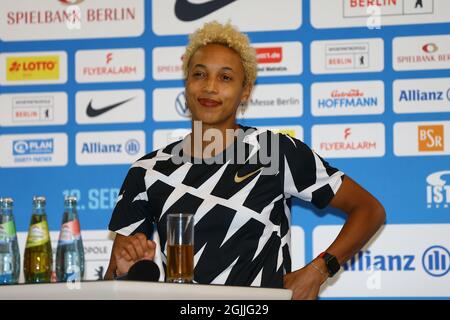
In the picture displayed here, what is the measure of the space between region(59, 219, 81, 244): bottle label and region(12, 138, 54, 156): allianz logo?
148 centimetres

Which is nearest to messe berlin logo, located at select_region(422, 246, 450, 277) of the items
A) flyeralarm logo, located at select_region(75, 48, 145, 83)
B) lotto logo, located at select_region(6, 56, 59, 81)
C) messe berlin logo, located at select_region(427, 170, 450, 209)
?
messe berlin logo, located at select_region(427, 170, 450, 209)

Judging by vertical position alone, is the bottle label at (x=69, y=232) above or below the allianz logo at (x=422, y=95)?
below

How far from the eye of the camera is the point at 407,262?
320 centimetres

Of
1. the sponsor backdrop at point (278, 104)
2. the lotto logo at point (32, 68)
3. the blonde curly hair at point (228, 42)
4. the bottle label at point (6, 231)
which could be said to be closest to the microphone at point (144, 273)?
the bottle label at point (6, 231)

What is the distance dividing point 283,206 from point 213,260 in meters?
0.37

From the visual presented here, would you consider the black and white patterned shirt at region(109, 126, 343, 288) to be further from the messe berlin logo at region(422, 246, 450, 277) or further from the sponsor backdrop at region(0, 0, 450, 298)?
the messe berlin logo at region(422, 246, 450, 277)

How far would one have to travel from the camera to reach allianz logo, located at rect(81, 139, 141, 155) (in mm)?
3447

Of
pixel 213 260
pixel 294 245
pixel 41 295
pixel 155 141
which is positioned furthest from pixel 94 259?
pixel 41 295

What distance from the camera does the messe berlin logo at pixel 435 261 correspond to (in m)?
3.18

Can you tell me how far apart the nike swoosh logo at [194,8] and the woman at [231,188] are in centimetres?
72

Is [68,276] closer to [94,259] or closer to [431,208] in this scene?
[94,259]

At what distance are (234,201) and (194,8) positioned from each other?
130 cm

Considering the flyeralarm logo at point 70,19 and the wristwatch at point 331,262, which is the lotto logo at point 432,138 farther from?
the flyeralarm logo at point 70,19
